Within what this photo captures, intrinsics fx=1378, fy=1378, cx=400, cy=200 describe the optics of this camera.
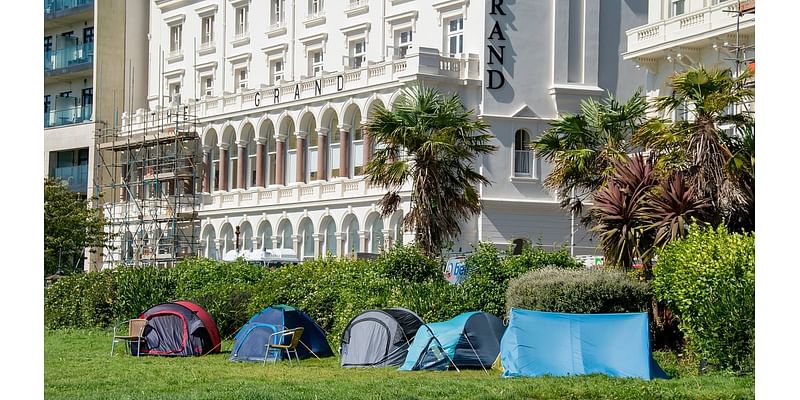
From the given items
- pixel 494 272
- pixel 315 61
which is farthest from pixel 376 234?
pixel 494 272

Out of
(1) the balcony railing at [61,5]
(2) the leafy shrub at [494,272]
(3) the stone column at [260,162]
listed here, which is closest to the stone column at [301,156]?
(3) the stone column at [260,162]

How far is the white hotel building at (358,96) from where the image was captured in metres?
52.8

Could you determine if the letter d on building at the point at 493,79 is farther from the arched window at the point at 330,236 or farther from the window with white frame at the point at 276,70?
the window with white frame at the point at 276,70

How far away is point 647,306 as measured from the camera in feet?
95.3

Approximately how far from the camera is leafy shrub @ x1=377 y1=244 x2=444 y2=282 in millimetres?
34562

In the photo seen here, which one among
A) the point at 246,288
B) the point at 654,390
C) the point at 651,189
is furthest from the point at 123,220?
the point at 654,390

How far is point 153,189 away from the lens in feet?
222

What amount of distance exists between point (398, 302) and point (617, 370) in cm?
798

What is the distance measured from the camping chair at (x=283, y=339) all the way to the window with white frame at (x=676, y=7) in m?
20.9

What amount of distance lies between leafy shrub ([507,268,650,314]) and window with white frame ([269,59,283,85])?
36321mm

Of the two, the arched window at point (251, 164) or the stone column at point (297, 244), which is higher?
the arched window at point (251, 164)

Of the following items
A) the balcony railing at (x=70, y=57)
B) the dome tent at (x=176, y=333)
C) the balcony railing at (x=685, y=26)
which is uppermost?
the balcony railing at (x=70, y=57)

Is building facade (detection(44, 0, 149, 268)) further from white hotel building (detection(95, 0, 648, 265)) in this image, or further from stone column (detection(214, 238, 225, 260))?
stone column (detection(214, 238, 225, 260))

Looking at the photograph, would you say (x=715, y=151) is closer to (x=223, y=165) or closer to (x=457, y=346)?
(x=457, y=346)
